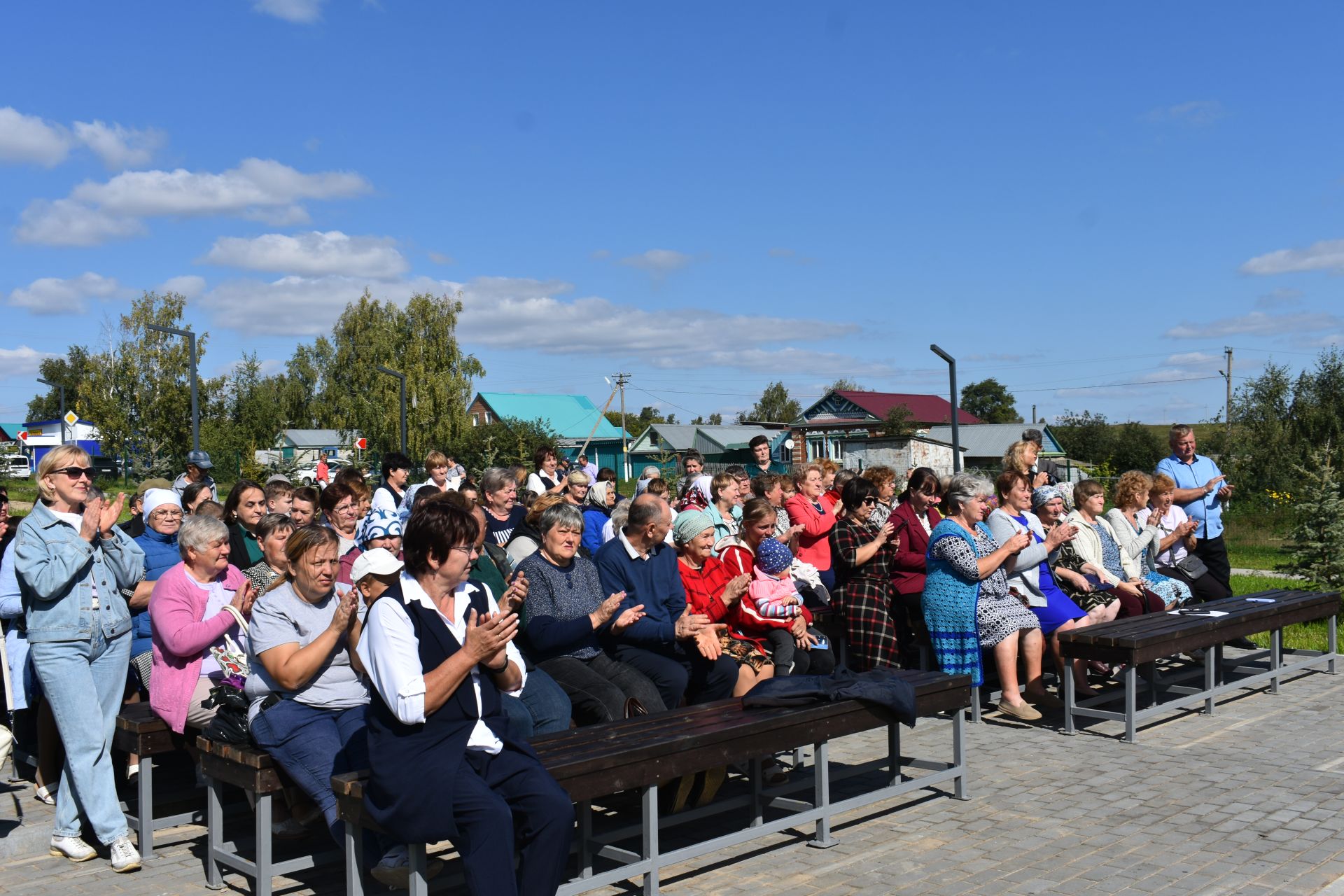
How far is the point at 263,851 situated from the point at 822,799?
251cm


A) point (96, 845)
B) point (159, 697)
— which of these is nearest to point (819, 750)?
point (159, 697)

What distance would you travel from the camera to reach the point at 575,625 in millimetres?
5797

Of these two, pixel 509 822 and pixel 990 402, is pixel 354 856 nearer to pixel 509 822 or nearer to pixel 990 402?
pixel 509 822

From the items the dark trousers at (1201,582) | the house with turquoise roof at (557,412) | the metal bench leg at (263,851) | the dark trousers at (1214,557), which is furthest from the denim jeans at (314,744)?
the house with turquoise roof at (557,412)

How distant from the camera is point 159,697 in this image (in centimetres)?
521

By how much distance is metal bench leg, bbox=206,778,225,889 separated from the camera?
4844 mm

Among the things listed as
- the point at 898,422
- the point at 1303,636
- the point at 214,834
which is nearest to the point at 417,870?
the point at 214,834

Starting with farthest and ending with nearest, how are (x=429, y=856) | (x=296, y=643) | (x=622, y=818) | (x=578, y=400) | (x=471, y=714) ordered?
(x=578, y=400) < (x=622, y=818) < (x=296, y=643) < (x=429, y=856) < (x=471, y=714)

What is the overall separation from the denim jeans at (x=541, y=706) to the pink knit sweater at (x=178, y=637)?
144 cm

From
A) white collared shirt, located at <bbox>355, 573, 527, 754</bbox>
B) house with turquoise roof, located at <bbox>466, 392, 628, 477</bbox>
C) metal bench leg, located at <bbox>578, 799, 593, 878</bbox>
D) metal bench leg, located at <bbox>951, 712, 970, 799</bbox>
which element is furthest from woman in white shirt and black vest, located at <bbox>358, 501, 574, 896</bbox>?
house with turquoise roof, located at <bbox>466, 392, 628, 477</bbox>

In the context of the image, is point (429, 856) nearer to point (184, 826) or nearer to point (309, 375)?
point (184, 826)

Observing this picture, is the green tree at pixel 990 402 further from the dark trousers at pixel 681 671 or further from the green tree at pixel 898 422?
the dark trousers at pixel 681 671

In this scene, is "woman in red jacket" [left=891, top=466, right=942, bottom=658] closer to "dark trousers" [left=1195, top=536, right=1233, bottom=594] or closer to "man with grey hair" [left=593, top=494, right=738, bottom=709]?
"man with grey hair" [left=593, top=494, right=738, bottom=709]

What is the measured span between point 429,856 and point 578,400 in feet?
290
